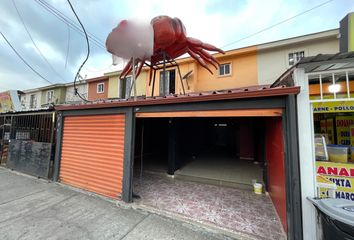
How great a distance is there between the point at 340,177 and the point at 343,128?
111cm

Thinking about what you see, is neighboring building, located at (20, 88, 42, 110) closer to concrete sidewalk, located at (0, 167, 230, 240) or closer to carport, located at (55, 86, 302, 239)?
carport, located at (55, 86, 302, 239)

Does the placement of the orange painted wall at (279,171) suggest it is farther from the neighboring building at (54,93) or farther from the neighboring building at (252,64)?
the neighboring building at (54,93)

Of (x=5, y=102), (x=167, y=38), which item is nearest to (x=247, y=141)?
(x=167, y=38)

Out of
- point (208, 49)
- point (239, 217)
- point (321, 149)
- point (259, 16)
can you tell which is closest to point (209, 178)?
point (239, 217)

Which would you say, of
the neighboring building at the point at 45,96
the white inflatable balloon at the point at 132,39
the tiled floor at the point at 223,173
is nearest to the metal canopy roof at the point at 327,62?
the tiled floor at the point at 223,173

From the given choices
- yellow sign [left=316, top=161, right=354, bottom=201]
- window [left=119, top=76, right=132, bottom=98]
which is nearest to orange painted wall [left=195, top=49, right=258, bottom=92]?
window [left=119, top=76, right=132, bottom=98]

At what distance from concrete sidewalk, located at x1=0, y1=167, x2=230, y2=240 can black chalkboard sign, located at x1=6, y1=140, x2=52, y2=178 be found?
3.93ft

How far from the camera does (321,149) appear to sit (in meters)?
2.50

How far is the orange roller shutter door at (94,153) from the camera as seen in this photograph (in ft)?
13.1

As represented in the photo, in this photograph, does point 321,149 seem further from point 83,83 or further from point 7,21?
point 83,83

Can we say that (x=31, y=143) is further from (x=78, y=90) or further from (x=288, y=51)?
(x=288, y=51)

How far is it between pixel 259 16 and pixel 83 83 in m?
14.8

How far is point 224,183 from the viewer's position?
15.7ft

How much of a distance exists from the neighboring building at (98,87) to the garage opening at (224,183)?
661cm
